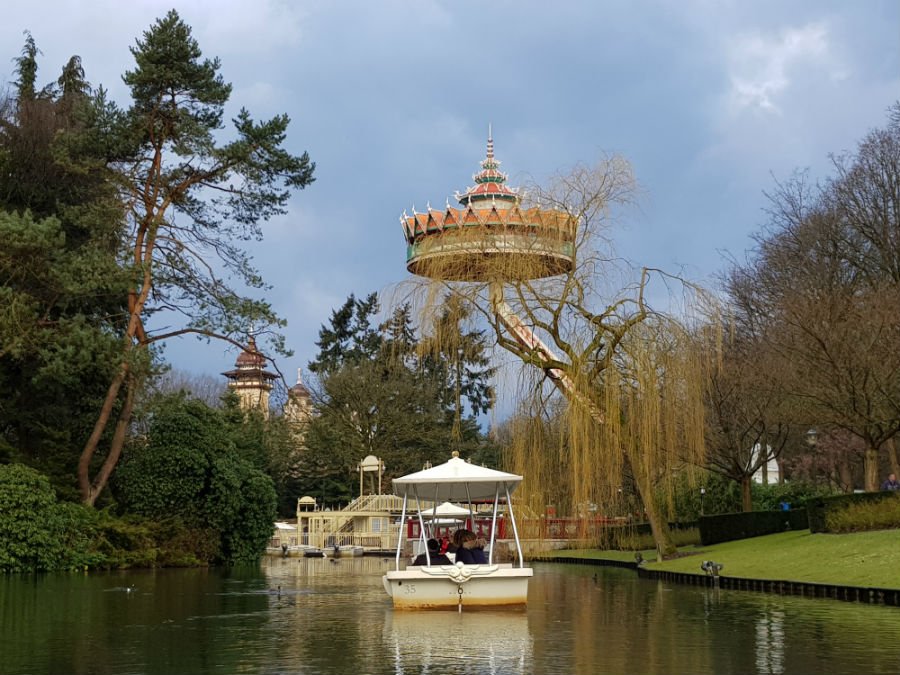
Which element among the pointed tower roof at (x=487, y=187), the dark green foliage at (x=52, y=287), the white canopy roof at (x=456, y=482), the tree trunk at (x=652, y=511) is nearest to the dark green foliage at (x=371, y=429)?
the pointed tower roof at (x=487, y=187)

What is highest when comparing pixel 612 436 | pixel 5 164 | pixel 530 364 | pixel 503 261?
pixel 5 164

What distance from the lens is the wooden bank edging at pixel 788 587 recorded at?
19.2m

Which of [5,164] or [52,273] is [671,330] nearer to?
[52,273]

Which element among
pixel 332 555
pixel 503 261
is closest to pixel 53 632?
pixel 503 261

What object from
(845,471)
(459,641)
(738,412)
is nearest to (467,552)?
(459,641)

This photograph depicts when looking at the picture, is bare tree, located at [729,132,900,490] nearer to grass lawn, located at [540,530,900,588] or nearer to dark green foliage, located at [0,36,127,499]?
grass lawn, located at [540,530,900,588]

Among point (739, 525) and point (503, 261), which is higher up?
point (503, 261)

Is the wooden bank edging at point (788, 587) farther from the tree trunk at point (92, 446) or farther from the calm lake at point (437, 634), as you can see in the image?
the tree trunk at point (92, 446)

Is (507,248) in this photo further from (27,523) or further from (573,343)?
(27,523)

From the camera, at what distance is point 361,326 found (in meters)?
84.4

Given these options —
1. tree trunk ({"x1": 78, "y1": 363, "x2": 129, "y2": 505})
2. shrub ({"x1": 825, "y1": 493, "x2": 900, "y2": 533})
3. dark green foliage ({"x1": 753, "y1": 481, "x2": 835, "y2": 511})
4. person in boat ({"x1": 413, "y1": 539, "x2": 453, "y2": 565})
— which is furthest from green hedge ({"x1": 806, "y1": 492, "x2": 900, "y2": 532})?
tree trunk ({"x1": 78, "y1": 363, "x2": 129, "y2": 505})

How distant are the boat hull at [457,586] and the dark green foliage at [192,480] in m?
21.4

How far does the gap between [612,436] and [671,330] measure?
315cm

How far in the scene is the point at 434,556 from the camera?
64.5 ft
